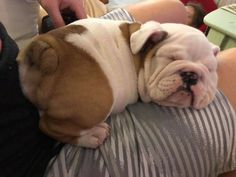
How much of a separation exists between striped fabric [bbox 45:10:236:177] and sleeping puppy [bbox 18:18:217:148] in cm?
2

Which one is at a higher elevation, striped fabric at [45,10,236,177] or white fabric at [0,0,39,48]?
white fabric at [0,0,39,48]

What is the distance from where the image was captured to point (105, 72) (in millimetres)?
600

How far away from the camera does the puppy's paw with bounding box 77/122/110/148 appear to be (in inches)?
23.2

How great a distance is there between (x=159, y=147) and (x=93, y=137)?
12 cm

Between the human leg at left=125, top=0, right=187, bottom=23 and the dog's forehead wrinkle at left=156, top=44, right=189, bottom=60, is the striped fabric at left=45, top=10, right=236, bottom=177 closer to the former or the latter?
the dog's forehead wrinkle at left=156, top=44, right=189, bottom=60

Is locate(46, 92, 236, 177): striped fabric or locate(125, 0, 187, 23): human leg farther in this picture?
locate(125, 0, 187, 23): human leg

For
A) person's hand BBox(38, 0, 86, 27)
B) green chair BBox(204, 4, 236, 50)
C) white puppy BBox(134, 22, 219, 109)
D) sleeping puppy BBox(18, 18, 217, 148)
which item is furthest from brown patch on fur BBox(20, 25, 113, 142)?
green chair BBox(204, 4, 236, 50)

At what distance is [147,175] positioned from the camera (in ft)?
1.90

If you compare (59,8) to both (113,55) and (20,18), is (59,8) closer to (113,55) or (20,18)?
(20,18)

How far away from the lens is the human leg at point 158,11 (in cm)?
108

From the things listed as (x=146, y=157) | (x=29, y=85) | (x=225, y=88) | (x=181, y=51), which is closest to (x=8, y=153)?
(x=29, y=85)

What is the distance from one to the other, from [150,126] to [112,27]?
0.21 meters

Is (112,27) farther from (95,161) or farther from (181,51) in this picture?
(95,161)

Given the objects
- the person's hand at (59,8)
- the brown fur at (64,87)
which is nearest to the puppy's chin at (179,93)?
the brown fur at (64,87)
